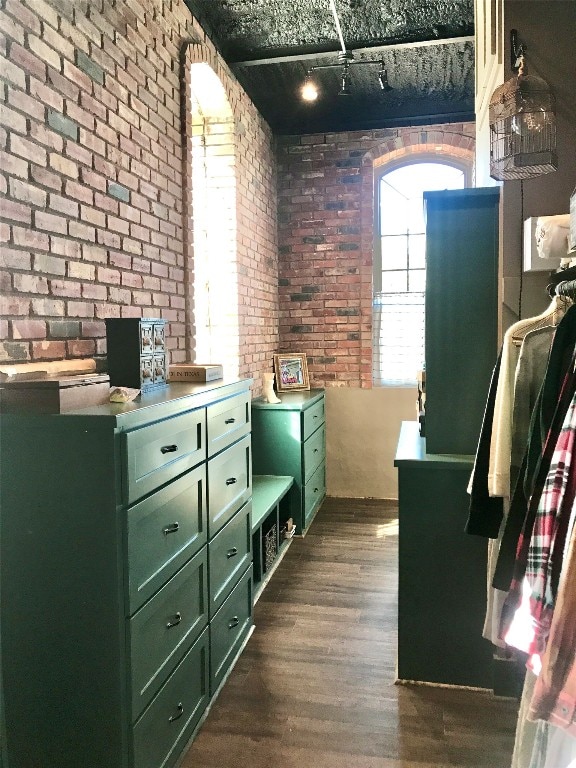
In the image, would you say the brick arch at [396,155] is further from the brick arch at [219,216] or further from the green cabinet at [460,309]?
the green cabinet at [460,309]

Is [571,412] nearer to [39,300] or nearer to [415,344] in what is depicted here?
[39,300]

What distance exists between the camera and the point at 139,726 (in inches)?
68.6

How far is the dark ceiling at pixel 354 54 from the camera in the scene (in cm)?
350

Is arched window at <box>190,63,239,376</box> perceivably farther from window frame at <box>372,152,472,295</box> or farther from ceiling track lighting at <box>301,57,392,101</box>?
window frame at <box>372,152,472,295</box>

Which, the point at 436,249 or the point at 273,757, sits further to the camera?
the point at 436,249

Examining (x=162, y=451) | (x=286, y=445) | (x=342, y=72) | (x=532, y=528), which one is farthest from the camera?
(x=286, y=445)

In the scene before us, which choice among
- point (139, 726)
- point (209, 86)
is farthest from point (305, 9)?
point (139, 726)

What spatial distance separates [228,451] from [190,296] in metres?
1.18

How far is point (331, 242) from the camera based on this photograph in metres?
5.37

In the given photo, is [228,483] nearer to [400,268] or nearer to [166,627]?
[166,627]

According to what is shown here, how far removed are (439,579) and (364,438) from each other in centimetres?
290

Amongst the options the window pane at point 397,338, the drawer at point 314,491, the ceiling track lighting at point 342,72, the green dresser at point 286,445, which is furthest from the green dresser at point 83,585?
the window pane at point 397,338

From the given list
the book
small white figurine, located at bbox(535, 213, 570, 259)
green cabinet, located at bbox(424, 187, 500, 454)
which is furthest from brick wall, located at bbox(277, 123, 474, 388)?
small white figurine, located at bbox(535, 213, 570, 259)

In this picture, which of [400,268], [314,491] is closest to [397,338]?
[400,268]
